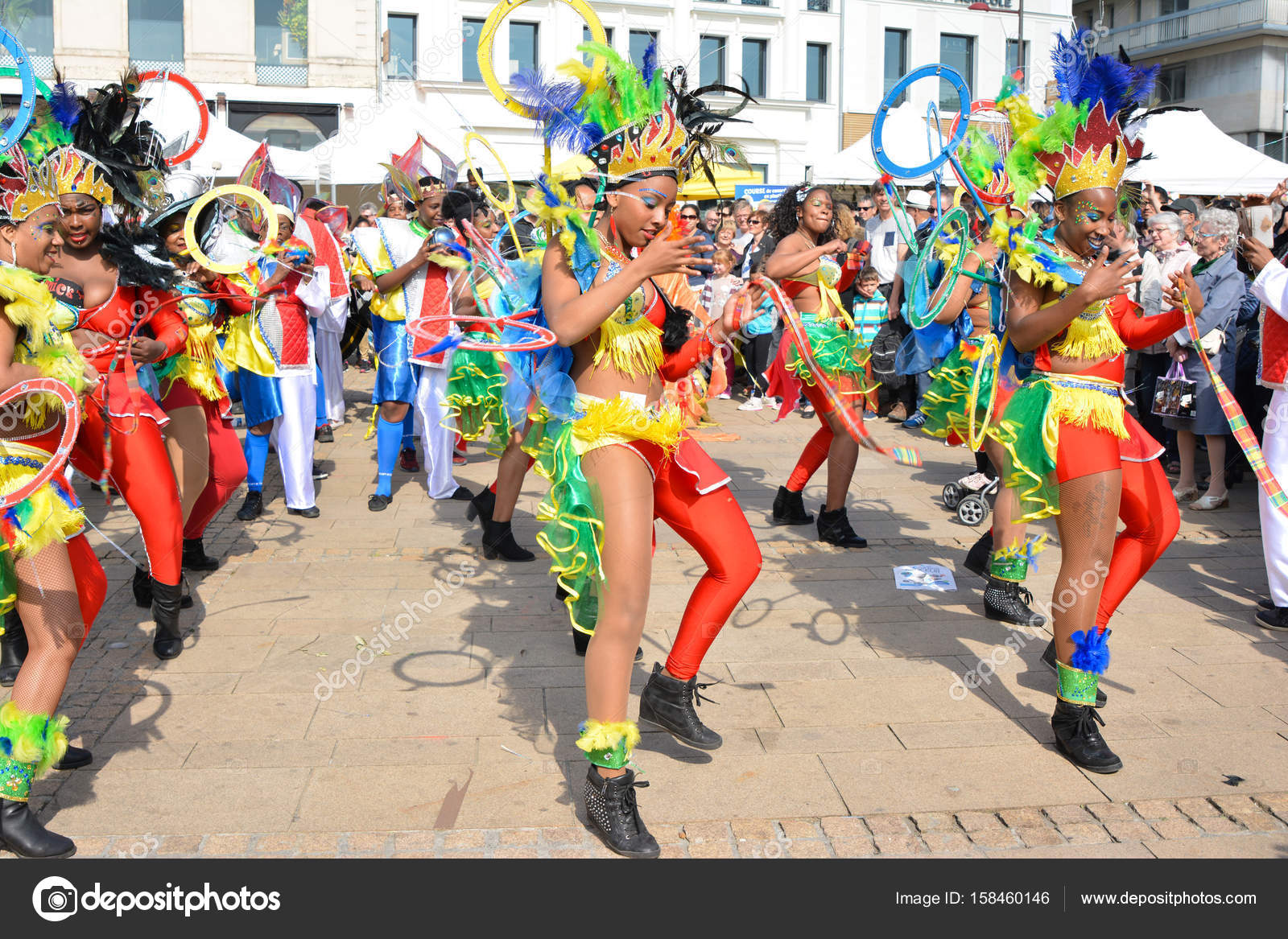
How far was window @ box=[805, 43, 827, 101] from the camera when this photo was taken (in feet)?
111

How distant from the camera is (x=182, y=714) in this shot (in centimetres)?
430

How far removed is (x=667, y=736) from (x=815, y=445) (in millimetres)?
3244

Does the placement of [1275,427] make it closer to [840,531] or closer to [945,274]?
[945,274]

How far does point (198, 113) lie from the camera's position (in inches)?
240

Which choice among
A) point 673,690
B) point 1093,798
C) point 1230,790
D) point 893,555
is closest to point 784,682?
point 673,690

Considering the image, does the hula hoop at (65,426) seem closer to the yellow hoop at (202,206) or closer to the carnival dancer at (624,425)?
the carnival dancer at (624,425)

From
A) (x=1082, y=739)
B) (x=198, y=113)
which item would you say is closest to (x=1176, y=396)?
(x=1082, y=739)

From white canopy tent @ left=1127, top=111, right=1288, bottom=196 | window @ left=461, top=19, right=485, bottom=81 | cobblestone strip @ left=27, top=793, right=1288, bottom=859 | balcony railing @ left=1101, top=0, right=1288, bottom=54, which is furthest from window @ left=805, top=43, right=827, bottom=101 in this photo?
cobblestone strip @ left=27, top=793, right=1288, bottom=859

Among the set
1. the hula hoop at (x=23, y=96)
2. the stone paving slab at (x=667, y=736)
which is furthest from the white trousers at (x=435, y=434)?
the hula hoop at (x=23, y=96)

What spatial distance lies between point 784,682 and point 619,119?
2357mm

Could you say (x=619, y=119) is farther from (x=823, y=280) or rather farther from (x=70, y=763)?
(x=823, y=280)

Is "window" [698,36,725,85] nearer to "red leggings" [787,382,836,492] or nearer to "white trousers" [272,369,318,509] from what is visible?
"white trousers" [272,369,318,509]

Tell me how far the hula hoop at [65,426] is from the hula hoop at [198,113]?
251 cm

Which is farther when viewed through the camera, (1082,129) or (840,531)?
(840,531)
